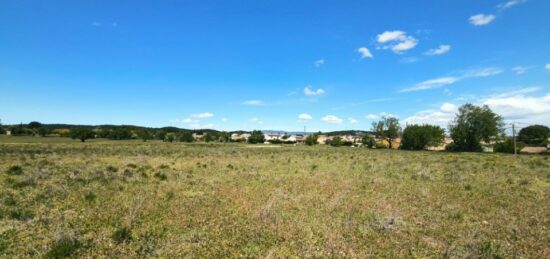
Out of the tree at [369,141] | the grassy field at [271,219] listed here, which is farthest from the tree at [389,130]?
the grassy field at [271,219]

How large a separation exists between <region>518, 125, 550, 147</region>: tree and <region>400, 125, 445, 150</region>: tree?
18517 mm

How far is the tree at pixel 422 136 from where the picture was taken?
7081 centimetres

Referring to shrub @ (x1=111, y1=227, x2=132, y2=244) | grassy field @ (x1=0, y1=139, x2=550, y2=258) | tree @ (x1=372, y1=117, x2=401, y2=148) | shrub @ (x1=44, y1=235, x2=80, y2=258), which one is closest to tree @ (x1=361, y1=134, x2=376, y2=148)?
tree @ (x1=372, y1=117, x2=401, y2=148)

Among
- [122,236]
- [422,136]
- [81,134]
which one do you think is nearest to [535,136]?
[422,136]

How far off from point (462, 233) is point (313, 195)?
5674 mm

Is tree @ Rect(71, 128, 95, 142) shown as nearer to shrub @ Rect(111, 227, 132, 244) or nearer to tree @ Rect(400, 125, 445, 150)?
tree @ Rect(400, 125, 445, 150)

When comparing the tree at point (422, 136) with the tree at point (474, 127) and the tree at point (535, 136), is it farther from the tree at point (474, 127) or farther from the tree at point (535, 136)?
the tree at point (535, 136)

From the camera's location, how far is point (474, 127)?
58594 mm

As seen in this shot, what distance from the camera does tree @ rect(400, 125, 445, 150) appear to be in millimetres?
70812

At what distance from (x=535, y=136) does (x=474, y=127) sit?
2791cm

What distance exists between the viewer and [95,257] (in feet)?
19.8

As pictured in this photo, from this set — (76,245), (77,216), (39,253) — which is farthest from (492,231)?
(77,216)

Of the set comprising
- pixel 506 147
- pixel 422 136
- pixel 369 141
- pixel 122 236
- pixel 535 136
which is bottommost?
pixel 122 236

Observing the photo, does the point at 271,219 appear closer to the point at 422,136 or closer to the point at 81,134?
the point at 422,136
